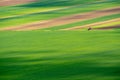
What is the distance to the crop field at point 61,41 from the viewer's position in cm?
1087

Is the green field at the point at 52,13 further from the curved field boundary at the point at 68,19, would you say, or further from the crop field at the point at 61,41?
the curved field boundary at the point at 68,19

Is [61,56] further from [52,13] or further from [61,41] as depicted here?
[52,13]

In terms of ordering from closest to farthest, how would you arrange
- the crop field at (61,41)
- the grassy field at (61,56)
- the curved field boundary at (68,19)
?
the grassy field at (61,56) → the crop field at (61,41) → the curved field boundary at (68,19)

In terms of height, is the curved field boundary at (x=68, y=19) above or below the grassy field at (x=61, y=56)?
below

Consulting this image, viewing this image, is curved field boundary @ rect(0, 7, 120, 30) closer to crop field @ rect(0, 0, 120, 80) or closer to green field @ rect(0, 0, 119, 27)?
crop field @ rect(0, 0, 120, 80)

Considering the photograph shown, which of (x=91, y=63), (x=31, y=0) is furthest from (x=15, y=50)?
(x=31, y=0)

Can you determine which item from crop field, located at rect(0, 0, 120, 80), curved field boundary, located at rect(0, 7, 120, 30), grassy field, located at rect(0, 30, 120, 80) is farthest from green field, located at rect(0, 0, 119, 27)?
grassy field, located at rect(0, 30, 120, 80)

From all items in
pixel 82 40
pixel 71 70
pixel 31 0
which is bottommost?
pixel 31 0

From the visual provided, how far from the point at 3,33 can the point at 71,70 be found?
942 centimetres

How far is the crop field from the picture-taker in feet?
35.7

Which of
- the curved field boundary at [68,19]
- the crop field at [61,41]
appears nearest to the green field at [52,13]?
the crop field at [61,41]

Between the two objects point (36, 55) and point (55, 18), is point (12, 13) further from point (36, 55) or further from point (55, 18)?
point (36, 55)

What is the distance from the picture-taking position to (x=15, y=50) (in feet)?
48.2

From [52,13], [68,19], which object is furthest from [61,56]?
[52,13]
